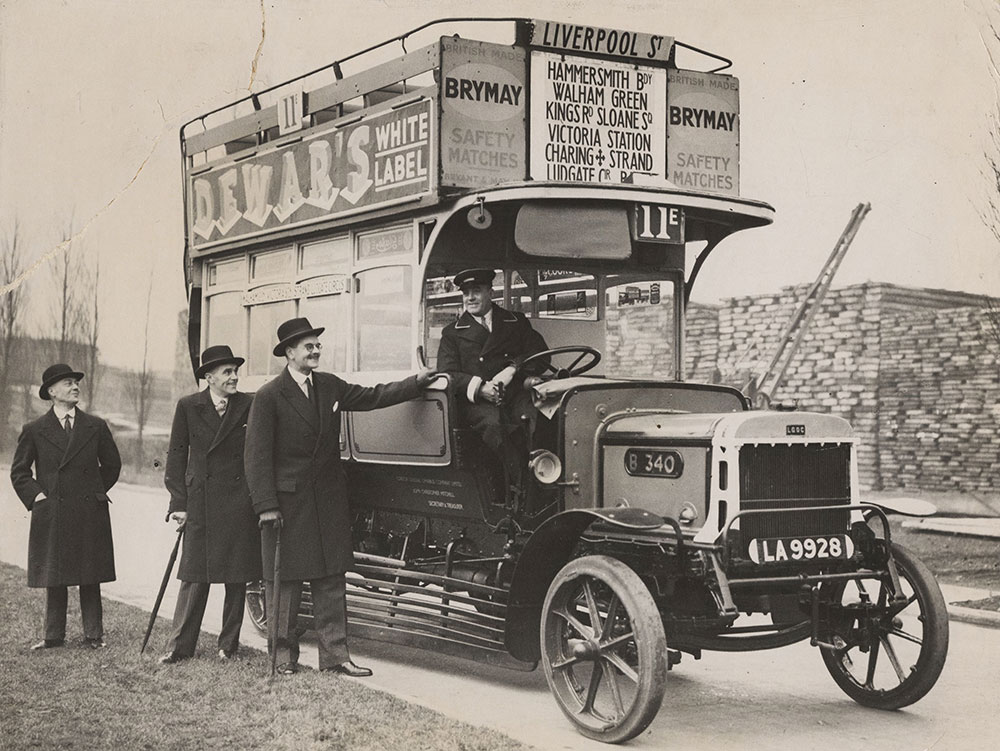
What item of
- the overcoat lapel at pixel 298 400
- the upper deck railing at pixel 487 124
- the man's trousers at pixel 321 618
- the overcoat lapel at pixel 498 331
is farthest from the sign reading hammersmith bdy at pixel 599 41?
the man's trousers at pixel 321 618

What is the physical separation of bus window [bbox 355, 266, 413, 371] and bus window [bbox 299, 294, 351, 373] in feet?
0.48

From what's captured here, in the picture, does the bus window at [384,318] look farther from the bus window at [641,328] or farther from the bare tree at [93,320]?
the bare tree at [93,320]

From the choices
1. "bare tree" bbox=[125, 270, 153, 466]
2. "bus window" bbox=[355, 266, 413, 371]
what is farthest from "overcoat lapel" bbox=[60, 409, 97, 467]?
"bare tree" bbox=[125, 270, 153, 466]

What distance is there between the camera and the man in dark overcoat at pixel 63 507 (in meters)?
7.22

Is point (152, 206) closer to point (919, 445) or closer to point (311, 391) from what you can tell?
point (311, 391)

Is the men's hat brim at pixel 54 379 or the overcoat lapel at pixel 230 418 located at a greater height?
the men's hat brim at pixel 54 379

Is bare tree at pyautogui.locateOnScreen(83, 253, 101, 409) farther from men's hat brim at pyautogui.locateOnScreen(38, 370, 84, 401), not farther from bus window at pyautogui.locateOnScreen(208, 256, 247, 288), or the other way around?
men's hat brim at pyautogui.locateOnScreen(38, 370, 84, 401)

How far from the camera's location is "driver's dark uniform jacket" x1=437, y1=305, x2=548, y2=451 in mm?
6430

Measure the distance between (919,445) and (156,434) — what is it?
36.4ft

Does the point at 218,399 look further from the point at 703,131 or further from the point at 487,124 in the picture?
the point at 703,131

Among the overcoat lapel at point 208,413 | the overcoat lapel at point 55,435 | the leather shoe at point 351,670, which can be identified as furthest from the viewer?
the overcoat lapel at point 55,435

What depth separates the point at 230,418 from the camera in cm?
713

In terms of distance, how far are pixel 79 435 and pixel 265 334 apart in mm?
1534

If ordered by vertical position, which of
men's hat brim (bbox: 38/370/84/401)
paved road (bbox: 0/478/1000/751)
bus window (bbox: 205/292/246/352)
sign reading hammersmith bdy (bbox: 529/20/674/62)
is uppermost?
sign reading hammersmith bdy (bbox: 529/20/674/62)
